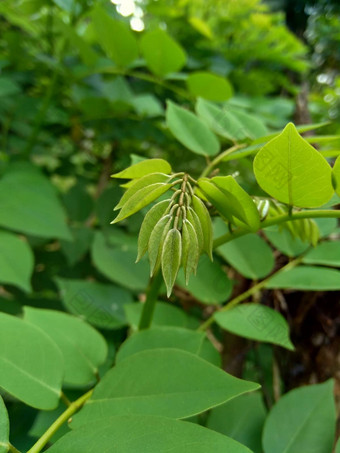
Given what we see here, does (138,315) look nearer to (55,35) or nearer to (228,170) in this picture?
(228,170)

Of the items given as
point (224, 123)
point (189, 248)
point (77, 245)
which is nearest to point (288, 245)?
point (224, 123)

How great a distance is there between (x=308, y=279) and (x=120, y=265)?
25cm

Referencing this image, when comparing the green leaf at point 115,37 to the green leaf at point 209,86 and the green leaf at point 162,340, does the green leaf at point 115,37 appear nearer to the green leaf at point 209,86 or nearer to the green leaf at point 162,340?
the green leaf at point 209,86

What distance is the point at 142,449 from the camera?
0.90 feet

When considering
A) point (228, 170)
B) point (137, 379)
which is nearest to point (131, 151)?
point (228, 170)

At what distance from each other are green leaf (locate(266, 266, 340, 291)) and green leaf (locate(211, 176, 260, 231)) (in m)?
0.13

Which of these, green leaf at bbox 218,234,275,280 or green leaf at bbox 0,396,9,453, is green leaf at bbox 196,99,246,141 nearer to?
green leaf at bbox 218,234,275,280

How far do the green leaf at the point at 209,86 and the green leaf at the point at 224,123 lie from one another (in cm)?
19

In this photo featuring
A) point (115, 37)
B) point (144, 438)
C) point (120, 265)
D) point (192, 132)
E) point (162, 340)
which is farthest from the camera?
point (115, 37)

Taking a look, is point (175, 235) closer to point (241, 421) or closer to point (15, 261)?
point (241, 421)

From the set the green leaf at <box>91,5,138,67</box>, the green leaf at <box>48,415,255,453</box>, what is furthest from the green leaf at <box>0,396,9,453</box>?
the green leaf at <box>91,5,138,67</box>

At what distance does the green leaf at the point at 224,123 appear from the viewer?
530 mm

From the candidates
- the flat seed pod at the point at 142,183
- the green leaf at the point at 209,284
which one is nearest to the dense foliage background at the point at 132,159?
the green leaf at the point at 209,284

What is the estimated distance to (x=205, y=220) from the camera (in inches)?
12.1
